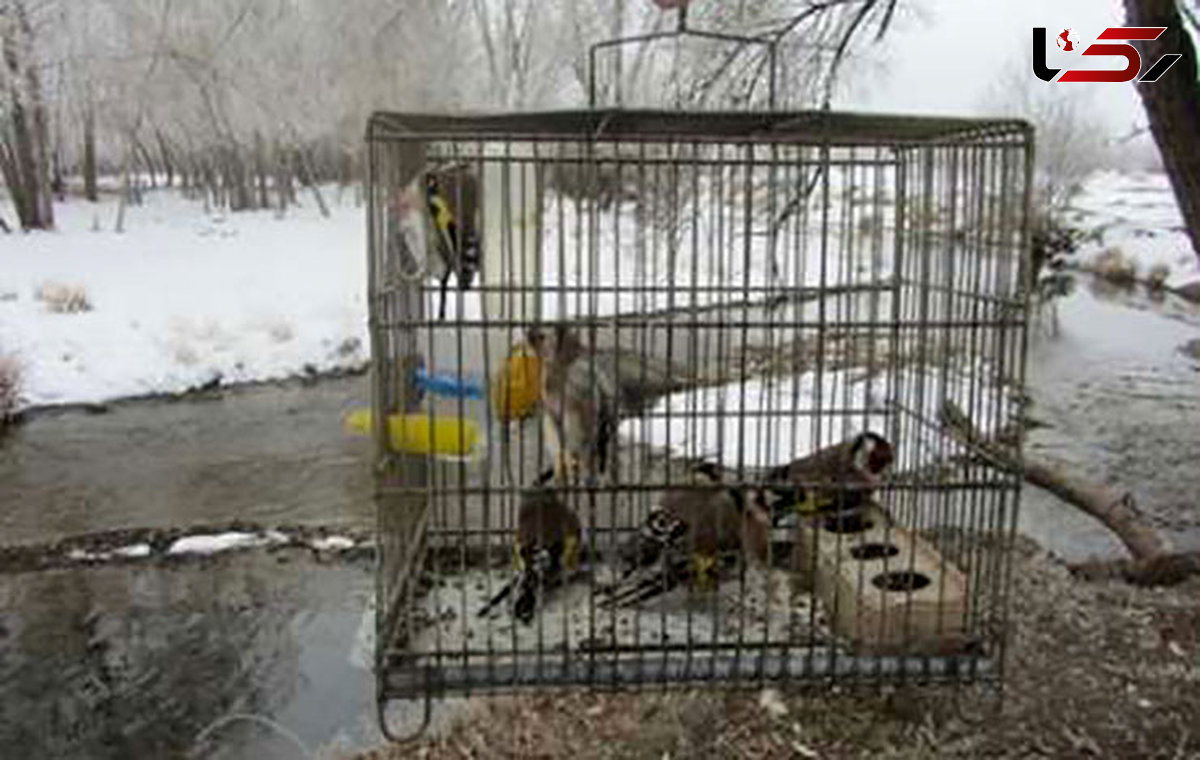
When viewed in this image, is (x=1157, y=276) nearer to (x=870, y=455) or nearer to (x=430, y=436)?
(x=870, y=455)

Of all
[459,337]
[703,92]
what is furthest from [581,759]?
[703,92]

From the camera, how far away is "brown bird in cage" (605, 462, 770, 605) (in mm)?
3234

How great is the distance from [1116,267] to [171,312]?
1829 centimetres

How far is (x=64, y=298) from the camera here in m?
15.7

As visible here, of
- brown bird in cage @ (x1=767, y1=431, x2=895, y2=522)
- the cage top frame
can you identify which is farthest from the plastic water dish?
brown bird in cage @ (x1=767, y1=431, x2=895, y2=522)

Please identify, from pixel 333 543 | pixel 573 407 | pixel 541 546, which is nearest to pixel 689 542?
pixel 541 546

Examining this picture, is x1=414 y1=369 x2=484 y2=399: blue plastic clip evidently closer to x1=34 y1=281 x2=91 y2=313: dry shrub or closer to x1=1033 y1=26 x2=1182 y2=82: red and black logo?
x1=1033 y1=26 x2=1182 y2=82: red and black logo

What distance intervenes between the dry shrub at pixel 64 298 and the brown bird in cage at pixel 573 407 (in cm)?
1377

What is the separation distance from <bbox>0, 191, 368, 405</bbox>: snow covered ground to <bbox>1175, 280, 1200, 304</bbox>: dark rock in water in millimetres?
13829

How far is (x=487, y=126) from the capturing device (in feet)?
9.00

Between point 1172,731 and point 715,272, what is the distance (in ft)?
7.60

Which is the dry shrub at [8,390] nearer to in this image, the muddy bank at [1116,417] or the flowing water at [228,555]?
the flowing water at [228,555]

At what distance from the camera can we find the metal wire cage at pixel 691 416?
2830 millimetres

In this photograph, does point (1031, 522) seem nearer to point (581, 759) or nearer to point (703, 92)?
point (703, 92)
